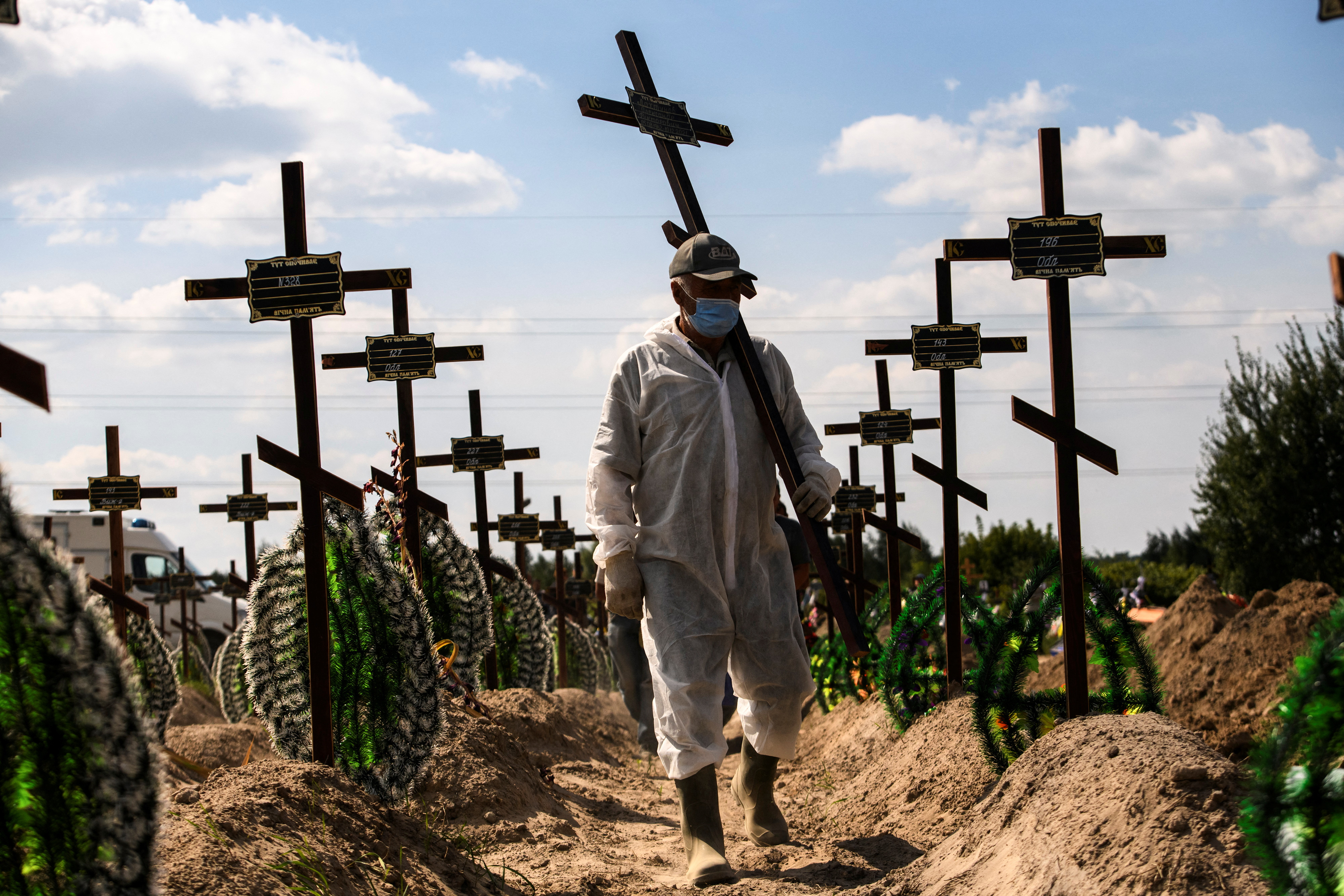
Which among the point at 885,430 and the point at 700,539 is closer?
the point at 700,539

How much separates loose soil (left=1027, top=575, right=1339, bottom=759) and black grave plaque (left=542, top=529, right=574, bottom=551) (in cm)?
637

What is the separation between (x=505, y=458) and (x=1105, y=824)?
7.92 m

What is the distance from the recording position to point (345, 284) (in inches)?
181

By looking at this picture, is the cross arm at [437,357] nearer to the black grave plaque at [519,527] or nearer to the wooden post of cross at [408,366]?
the wooden post of cross at [408,366]

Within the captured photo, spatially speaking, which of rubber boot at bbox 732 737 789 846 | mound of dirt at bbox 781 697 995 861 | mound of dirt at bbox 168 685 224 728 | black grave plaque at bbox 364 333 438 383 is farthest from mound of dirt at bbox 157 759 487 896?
mound of dirt at bbox 168 685 224 728

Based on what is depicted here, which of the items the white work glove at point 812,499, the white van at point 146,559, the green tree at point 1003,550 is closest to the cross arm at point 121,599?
the white work glove at point 812,499

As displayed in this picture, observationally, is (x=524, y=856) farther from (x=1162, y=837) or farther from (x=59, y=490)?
(x=59, y=490)

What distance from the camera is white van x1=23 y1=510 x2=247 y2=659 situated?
24984mm

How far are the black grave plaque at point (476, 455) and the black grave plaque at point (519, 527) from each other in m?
3.22

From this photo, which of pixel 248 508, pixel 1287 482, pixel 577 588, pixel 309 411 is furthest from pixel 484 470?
pixel 1287 482

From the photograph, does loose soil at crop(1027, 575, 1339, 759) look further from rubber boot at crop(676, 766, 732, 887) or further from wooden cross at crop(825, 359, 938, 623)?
rubber boot at crop(676, 766, 732, 887)

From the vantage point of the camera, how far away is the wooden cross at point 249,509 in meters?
12.8

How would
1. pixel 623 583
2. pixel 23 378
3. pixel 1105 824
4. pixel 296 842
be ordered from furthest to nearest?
pixel 623 583
pixel 296 842
pixel 1105 824
pixel 23 378

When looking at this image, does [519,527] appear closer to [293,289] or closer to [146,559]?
[293,289]
